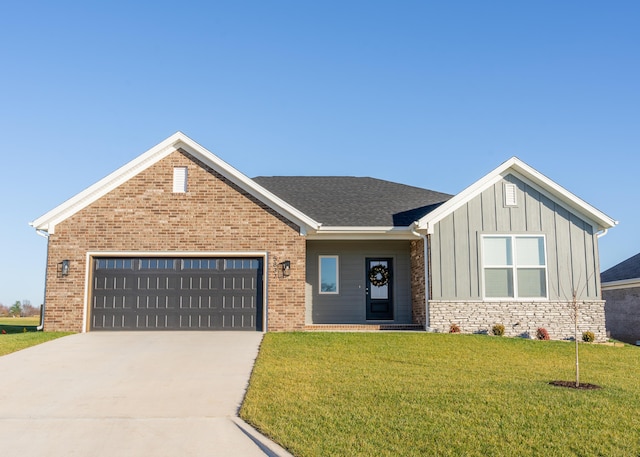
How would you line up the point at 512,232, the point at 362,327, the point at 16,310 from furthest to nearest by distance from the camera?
the point at 16,310 → the point at 362,327 → the point at 512,232

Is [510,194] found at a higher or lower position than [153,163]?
lower

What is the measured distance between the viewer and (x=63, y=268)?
15789 millimetres

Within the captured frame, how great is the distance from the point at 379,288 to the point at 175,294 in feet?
22.6

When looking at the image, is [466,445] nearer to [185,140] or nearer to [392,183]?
[185,140]

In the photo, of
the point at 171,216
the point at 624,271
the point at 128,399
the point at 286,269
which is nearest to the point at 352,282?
the point at 286,269

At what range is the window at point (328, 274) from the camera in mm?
18750

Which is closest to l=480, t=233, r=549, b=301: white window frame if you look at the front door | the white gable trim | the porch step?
the porch step

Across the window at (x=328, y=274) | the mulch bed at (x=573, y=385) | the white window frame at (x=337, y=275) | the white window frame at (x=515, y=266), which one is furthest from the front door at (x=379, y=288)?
the mulch bed at (x=573, y=385)

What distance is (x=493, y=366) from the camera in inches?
429

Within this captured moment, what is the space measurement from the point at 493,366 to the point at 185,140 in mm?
10511

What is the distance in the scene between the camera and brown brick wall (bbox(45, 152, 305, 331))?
52.2 ft

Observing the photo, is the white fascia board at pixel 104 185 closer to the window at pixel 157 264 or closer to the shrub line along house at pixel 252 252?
the shrub line along house at pixel 252 252

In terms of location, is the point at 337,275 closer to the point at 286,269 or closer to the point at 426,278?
the point at 286,269

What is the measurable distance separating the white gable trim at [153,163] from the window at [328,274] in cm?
281
